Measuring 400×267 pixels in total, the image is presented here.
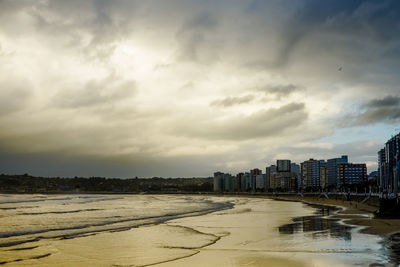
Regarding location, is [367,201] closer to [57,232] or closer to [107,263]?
[57,232]

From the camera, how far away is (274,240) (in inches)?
998

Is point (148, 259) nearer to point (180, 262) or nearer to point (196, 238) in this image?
point (180, 262)

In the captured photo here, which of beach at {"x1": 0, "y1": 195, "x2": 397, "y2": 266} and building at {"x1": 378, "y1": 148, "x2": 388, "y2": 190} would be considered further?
building at {"x1": 378, "y1": 148, "x2": 388, "y2": 190}

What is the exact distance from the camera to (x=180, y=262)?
732 inches

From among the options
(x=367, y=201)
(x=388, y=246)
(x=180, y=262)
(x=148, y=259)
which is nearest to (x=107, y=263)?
(x=148, y=259)

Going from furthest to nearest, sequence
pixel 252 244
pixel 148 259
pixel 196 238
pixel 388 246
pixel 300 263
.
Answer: pixel 196 238
pixel 252 244
pixel 388 246
pixel 148 259
pixel 300 263

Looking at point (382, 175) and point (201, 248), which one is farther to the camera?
point (382, 175)

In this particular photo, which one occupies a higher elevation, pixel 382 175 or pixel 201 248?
pixel 382 175

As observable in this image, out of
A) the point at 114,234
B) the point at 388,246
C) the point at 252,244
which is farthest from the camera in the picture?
the point at 114,234

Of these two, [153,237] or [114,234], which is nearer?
[153,237]

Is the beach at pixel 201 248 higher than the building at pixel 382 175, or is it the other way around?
the building at pixel 382 175

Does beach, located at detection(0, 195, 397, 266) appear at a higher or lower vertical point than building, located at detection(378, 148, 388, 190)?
lower

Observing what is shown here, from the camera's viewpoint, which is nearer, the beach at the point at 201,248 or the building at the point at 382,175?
the beach at the point at 201,248

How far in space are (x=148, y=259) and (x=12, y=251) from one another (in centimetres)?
844
